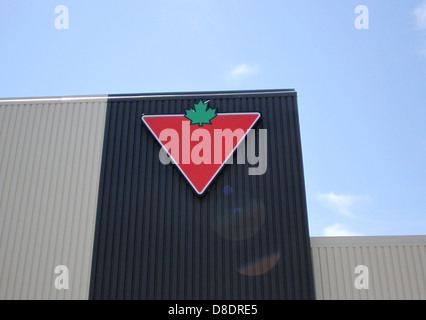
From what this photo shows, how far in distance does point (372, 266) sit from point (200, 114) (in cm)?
758

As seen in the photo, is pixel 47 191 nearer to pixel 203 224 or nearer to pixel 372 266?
pixel 203 224

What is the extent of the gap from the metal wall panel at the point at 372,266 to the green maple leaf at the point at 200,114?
17.8 ft

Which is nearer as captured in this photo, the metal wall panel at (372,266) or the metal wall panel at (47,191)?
the metal wall panel at (372,266)

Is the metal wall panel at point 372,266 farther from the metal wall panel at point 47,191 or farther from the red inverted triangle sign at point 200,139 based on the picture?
the metal wall panel at point 47,191

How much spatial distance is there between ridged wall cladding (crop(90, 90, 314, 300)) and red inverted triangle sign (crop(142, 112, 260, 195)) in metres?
0.29

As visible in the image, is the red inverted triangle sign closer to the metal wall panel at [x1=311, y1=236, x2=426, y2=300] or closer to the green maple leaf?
the green maple leaf

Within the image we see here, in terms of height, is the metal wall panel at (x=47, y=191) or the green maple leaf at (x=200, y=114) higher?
the green maple leaf at (x=200, y=114)

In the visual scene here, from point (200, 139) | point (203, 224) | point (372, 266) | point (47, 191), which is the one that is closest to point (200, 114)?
point (200, 139)

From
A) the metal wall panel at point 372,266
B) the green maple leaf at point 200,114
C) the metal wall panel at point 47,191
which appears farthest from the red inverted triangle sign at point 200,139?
the metal wall panel at point 372,266

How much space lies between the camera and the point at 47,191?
543 inches

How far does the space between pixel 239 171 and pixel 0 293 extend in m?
8.53

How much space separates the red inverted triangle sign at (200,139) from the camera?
13586 mm

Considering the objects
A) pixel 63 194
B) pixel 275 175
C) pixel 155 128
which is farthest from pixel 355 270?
pixel 63 194

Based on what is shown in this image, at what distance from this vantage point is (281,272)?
12305 mm
